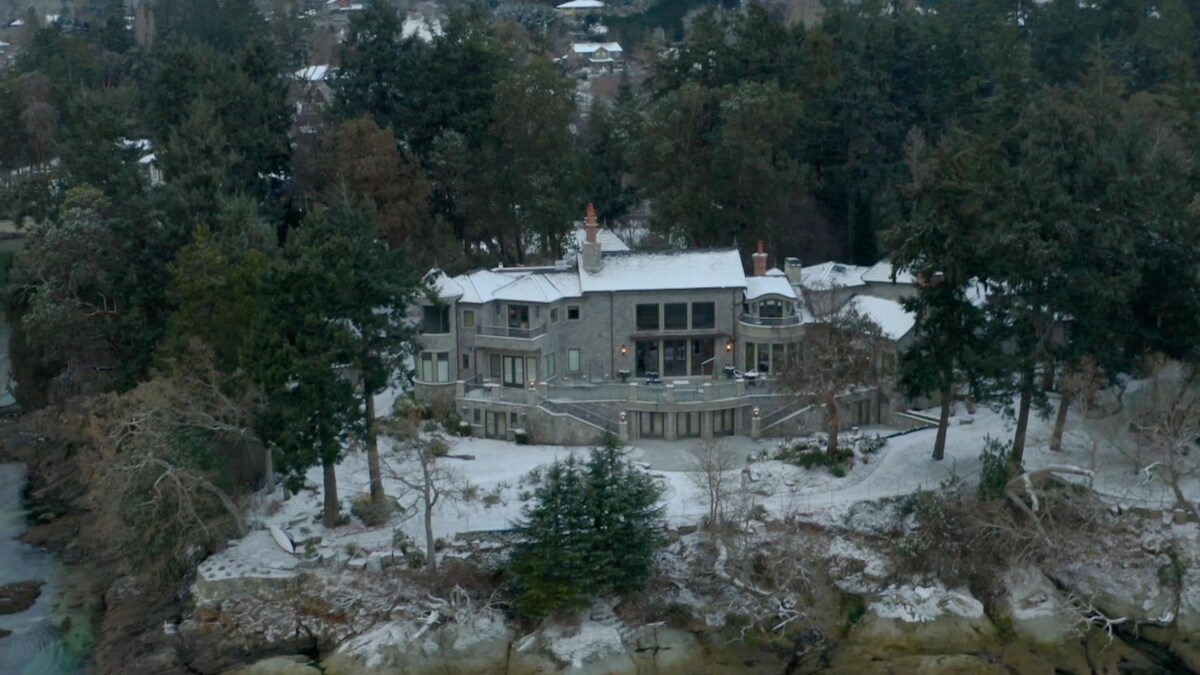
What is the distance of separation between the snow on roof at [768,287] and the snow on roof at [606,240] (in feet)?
28.8

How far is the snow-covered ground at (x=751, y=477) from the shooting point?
38.8 meters

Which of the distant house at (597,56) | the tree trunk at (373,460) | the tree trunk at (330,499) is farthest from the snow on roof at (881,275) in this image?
the distant house at (597,56)

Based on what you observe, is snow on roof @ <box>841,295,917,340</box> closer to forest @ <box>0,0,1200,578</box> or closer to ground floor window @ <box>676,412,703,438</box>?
forest @ <box>0,0,1200,578</box>

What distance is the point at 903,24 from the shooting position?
5950cm

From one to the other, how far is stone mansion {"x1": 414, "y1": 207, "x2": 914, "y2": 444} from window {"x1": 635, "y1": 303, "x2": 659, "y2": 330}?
29 mm

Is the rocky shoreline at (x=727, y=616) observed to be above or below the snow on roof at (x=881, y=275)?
below

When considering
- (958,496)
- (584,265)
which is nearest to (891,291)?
(584,265)

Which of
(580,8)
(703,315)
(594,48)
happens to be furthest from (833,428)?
(580,8)

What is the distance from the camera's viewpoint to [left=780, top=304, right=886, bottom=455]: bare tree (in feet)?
138

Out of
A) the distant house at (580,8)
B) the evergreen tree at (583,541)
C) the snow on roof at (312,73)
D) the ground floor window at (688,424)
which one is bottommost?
the evergreen tree at (583,541)

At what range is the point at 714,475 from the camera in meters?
38.4

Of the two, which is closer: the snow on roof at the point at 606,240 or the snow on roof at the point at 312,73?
the snow on roof at the point at 606,240

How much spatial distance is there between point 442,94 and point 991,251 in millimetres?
23743

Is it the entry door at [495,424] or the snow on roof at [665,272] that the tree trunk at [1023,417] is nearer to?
the snow on roof at [665,272]
